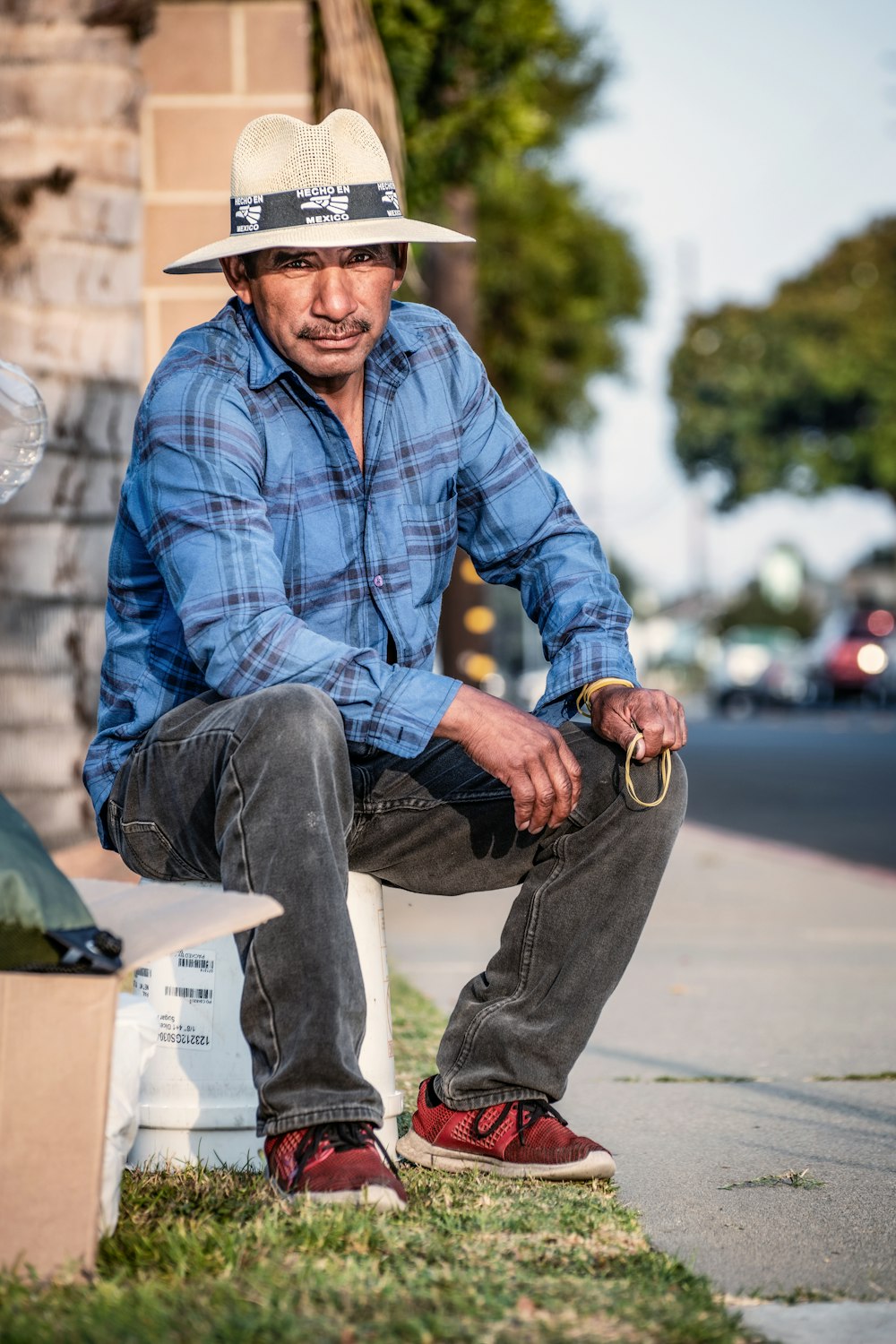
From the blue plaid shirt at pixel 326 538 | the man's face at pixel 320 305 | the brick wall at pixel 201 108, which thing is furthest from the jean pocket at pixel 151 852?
the brick wall at pixel 201 108

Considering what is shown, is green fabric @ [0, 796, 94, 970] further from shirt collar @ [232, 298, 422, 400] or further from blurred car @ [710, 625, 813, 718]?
blurred car @ [710, 625, 813, 718]

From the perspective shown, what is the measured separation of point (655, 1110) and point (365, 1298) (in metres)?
1.76

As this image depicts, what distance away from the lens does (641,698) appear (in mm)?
3006

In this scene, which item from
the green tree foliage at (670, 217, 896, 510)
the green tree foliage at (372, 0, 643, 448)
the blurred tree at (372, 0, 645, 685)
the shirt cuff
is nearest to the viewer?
the shirt cuff

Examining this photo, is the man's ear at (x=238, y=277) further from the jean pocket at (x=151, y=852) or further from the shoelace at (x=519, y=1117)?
the shoelace at (x=519, y=1117)

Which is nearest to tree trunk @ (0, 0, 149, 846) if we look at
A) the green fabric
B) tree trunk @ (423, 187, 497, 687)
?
the green fabric

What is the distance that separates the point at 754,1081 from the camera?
4090 mm

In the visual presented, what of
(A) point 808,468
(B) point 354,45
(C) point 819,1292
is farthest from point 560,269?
(A) point 808,468

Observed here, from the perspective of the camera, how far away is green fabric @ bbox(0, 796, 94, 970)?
2184 millimetres

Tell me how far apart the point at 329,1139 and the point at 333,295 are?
55.9 inches

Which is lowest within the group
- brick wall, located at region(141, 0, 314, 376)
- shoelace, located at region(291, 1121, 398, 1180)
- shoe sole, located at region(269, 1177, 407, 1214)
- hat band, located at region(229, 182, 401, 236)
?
shoe sole, located at region(269, 1177, 407, 1214)

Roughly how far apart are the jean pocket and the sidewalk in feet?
3.07

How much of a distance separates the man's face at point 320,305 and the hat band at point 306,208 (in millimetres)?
49

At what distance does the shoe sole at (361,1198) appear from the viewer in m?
2.50
